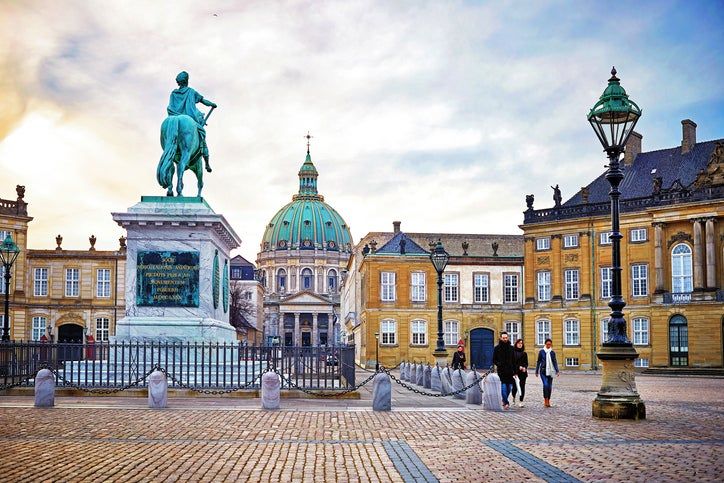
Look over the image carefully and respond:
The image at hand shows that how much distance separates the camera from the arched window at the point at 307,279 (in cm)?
19700

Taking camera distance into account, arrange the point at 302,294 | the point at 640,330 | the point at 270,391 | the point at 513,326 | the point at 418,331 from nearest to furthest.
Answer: the point at 270,391
the point at 640,330
the point at 418,331
the point at 513,326
the point at 302,294

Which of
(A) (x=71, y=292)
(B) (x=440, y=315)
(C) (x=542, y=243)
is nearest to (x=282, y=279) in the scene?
(A) (x=71, y=292)

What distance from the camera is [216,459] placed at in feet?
40.7

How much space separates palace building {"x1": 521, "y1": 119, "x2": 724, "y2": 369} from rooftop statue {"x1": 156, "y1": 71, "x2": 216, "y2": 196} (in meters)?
39.4

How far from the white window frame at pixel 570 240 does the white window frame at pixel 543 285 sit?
102 inches

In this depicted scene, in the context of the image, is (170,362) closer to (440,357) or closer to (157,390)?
(157,390)

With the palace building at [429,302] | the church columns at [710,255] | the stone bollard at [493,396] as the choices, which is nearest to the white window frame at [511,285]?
the palace building at [429,302]

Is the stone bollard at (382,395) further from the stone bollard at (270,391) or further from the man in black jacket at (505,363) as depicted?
the man in black jacket at (505,363)

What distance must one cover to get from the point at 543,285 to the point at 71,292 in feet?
124

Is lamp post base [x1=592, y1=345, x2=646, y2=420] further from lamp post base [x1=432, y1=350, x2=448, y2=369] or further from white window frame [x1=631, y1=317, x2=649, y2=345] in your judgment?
white window frame [x1=631, y1=317, x2=649, y2=345]

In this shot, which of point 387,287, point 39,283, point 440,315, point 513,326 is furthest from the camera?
point 39,283

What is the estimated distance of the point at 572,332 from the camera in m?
65.9

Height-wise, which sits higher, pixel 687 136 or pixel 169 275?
pixel 687 136

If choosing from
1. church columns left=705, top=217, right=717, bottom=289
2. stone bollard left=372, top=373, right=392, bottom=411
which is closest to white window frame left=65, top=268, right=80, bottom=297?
church columns left=705, top=217, right=717, bottom=289
